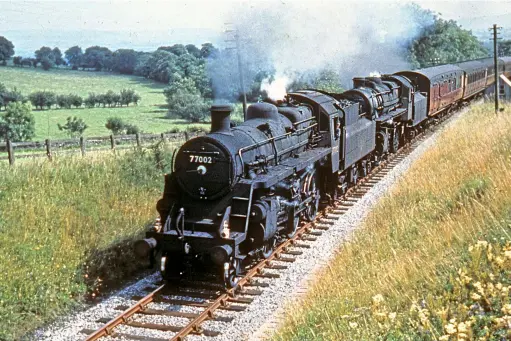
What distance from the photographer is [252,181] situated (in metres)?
10.1

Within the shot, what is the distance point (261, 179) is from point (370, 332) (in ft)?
15.3

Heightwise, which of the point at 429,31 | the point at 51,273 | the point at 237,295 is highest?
the point at 429,31

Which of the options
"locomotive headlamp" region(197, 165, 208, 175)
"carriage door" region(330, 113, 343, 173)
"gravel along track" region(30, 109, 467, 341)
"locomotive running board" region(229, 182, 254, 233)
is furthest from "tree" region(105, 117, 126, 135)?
"locomotive running board" region(229, 182, 254, 233)

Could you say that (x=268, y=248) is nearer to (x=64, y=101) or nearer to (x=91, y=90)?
(x=91, y=90)

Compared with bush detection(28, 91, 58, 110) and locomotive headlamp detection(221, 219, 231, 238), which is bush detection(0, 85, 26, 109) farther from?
locomotive headlamp detection(221, 219, 231, 238)

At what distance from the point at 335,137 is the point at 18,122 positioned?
28312 mm

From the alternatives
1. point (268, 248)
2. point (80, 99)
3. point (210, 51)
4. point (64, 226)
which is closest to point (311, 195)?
point (268, 248)

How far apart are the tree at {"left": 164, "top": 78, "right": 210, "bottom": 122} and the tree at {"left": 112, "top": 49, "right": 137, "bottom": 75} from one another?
1163 cm

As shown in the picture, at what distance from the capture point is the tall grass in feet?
30.1

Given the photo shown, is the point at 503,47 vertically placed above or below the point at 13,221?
above

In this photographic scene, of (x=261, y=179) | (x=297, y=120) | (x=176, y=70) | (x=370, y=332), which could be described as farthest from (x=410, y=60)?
(x=370, y=332)

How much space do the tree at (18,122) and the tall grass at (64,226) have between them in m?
23.7

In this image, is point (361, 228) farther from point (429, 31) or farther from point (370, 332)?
point (429, 31)

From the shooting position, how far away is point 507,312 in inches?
198
